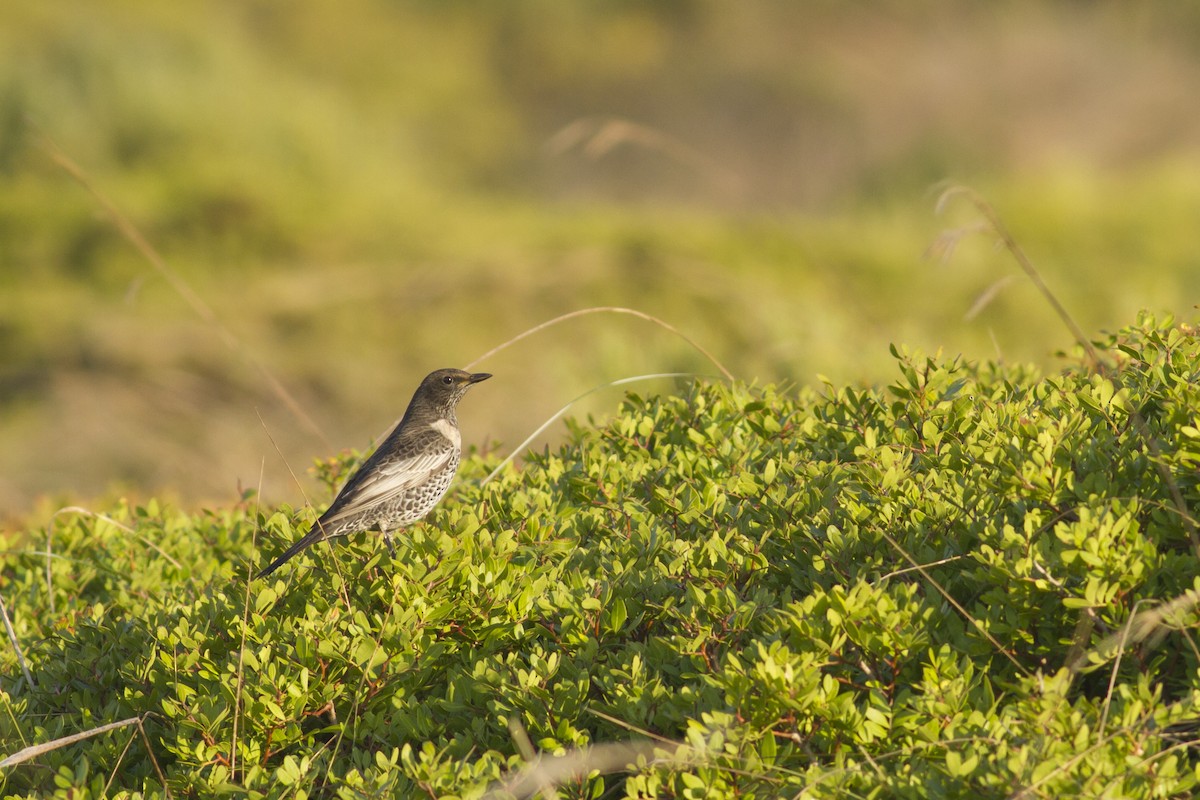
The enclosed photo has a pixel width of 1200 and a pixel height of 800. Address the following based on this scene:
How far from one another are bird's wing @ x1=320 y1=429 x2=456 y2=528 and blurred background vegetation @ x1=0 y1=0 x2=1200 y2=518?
0.52 metres

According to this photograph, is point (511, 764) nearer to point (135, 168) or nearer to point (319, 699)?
point (319, 699)

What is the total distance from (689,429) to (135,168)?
11477mm

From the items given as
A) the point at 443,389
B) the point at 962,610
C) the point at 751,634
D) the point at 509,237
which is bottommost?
the point at 751,634

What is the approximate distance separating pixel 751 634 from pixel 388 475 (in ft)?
5.72

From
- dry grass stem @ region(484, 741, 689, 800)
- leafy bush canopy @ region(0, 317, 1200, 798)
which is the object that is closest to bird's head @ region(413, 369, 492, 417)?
leafy bush canopy @ region(0, 317, 1200, 798)

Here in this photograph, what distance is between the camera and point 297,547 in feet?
11.5

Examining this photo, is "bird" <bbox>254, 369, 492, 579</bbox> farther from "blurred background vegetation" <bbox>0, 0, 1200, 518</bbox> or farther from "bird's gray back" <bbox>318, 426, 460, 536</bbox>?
"blurred background vegetation" <bbox>0, 0, 1200, 518</bbox>

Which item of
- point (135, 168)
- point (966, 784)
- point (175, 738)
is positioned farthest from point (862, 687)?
point (135, 168)

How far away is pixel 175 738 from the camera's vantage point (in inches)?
121

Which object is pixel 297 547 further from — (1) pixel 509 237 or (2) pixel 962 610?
(1) pixel 509 237

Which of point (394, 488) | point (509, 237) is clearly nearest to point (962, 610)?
point (394, 488)

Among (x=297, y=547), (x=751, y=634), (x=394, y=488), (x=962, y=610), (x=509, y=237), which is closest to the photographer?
(x=962, y=610)

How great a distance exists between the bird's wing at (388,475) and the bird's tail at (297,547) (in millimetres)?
397

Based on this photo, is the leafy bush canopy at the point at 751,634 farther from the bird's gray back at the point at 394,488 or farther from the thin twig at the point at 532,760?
the bird's gray back at the point at 394,488
